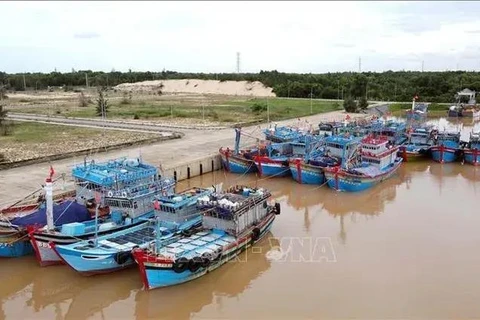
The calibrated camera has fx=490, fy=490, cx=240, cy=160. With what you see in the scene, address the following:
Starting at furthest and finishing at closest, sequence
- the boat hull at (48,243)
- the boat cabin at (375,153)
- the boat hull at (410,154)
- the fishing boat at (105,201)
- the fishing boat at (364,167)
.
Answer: the boat hull at (410,154) < the boat cabin at (375,153) < the fishing boat at (364,167) < the fishing boat at (105,201) < the boat hull at (48,243)

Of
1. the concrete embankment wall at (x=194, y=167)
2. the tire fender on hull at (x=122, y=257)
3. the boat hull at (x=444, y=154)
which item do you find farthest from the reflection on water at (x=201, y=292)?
the boat hull at (x=444, y=154)

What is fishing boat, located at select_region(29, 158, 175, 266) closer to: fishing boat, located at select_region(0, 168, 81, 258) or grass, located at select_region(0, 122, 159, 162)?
fishing boat, located at select_region(0, 168, 81, 258)

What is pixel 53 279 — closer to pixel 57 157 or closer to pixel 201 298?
pixel 201 298

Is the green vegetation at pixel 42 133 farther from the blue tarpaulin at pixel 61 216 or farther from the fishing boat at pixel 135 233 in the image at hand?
the fishing boat at pixel 135 233

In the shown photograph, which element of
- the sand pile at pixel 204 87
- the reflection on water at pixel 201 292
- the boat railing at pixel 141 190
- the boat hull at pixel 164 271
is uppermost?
the sand pile at pixel 204 87

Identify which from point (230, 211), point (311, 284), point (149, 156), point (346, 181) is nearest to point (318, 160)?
point (346, 181)
